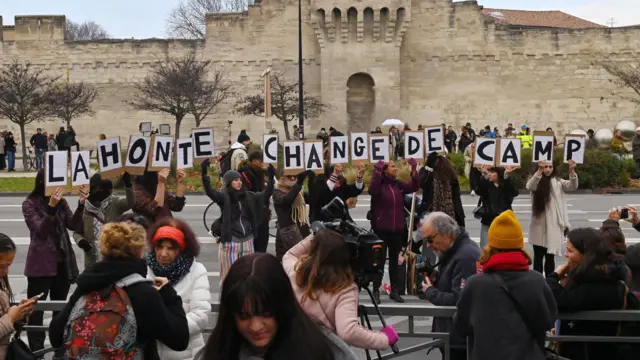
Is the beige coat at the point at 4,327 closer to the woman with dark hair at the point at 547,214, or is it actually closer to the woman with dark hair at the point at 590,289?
the woman with dark hair at the point at 590,289

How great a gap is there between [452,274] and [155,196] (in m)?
3.69

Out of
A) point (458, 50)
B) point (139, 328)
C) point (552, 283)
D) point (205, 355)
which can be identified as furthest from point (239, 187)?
point (458, 50)

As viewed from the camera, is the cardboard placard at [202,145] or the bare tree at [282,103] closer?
the cardboard placard at [202,145]

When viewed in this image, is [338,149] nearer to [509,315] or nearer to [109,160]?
[109,160]

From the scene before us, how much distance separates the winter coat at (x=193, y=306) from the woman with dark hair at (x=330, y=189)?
16.6ft

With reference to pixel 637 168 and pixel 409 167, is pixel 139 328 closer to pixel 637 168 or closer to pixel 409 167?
pixel 409 167

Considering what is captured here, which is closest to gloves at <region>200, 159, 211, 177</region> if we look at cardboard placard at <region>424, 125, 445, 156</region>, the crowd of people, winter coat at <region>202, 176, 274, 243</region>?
winter coat at <region>202, 176, 274, 243</region>

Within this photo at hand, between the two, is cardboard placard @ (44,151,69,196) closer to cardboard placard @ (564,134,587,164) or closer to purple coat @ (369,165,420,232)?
purple coat @ (369,165,420,232)

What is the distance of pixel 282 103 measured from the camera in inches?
1548

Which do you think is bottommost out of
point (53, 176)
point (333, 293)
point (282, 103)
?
point (333, 293)

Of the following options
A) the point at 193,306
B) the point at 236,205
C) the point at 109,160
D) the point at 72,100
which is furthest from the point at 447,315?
the point at 72,100

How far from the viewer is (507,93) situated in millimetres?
42438

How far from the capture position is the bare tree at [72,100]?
38219mm

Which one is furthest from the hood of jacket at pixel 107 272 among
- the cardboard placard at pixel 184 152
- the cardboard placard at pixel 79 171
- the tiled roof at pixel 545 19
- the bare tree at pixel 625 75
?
the tiled roof at pixel 545 19
